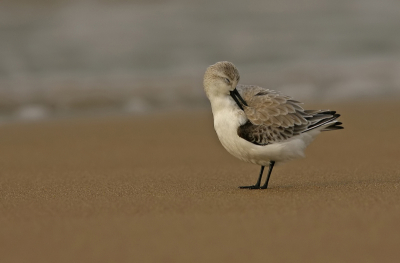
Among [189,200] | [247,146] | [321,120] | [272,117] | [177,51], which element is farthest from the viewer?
[177,51]

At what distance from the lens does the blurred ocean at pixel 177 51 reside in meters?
13.0

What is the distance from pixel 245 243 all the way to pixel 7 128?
24.2ft

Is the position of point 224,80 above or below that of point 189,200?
above

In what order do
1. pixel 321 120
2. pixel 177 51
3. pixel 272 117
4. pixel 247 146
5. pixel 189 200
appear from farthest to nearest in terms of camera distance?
pixel 177 51, pixel 321 120, pixel 272 117, pixel 247 146, pixel 189 200

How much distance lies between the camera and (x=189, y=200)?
5328 millimetres

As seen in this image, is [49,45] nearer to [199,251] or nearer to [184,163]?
[184,163]

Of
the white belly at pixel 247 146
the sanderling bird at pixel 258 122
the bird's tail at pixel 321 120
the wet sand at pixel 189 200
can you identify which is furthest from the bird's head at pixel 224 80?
the wet sand at pixel 189 200

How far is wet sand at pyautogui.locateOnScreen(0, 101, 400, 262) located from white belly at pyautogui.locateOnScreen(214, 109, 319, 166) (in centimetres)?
33

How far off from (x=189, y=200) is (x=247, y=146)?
0.84 m

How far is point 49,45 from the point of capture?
1753cm

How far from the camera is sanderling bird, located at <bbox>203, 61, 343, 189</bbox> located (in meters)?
5.79

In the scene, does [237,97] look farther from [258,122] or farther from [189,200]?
[189,200]

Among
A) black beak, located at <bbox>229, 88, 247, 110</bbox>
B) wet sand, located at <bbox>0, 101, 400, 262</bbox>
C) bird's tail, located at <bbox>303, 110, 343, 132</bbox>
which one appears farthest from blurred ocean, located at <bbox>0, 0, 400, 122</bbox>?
black beak, located at <bbox>229, 88, 247, 110</bbox>

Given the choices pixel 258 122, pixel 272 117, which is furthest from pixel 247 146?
pixel 272 117
